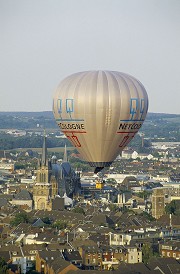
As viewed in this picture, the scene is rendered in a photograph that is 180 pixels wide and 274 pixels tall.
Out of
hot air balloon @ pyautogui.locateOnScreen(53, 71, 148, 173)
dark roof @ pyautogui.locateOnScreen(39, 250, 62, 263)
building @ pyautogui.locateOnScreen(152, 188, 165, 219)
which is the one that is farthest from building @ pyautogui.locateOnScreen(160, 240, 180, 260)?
building @ pyautogui.locateOnScreen(152, 188, 165, 219)

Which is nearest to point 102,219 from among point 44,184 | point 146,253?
point 146,253

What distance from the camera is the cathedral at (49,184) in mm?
80625

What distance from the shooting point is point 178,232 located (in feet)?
202

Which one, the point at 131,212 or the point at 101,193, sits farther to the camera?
the point at 101,193

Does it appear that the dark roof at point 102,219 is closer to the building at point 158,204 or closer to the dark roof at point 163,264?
the building at point 158,204

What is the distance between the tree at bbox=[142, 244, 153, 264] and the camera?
51.9m

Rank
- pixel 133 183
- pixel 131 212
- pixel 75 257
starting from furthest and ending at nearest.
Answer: pixel 133 183, pixel 131 212, pixel 75 257

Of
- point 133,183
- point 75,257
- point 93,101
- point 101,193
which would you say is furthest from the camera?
point 133,183

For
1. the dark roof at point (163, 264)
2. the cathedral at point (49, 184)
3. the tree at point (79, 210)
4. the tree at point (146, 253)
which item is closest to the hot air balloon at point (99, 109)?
the dark roof at point (163, 264)

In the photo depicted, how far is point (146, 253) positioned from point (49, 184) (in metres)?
28.8

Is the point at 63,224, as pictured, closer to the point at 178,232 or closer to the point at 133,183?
the point at 178,232

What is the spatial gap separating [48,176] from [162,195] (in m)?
7.27

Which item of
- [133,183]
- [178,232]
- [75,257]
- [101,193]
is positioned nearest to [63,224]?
[178,232]

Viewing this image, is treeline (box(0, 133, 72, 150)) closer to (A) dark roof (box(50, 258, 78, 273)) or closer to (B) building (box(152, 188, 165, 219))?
(B) building (box(152, 188, 165, 219))
